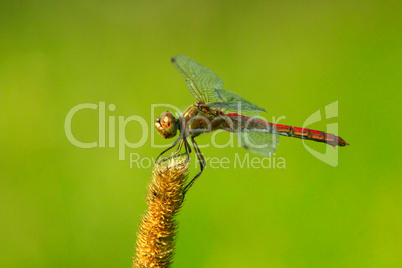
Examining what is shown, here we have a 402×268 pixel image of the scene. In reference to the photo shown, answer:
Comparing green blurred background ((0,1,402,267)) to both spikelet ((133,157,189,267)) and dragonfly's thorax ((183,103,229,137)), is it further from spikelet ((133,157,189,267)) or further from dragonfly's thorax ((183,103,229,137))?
spikelet ((133,157,189,267))

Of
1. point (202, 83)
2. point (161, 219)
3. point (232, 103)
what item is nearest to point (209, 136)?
point (202, 83)

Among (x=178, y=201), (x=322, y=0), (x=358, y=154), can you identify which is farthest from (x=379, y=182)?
(x=322, y=0)

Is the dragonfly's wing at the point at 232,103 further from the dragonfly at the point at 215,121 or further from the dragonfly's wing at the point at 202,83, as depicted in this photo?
the dragonfly's wing at the point at 202,83

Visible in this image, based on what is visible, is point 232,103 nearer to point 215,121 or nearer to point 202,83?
point 215,121

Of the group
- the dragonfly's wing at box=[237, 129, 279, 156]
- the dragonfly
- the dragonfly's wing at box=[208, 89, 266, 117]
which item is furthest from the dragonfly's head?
the dragonfly's wing at box=[237, 129, 279, 156]

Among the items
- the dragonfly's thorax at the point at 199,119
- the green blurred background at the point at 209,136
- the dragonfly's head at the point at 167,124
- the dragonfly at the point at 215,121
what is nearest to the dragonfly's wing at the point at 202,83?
the dragonfly at the point at 215,121

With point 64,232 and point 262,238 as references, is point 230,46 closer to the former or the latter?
point 262,238
